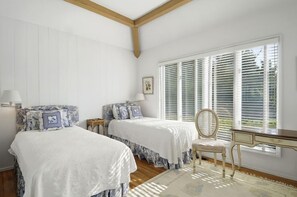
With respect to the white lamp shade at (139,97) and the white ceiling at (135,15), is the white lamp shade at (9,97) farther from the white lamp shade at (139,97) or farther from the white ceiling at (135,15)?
the white lamp shade at (139,97)

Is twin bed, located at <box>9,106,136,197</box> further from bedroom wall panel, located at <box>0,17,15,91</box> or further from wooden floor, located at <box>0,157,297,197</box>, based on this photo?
bedroom wall panel, located at <box>0,17,15,91</box>

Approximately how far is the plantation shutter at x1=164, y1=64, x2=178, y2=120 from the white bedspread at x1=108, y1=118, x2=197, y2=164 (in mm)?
1014

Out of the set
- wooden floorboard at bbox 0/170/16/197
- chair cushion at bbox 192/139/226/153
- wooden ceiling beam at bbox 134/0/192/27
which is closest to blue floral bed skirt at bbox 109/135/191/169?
chair cushion at bbox 192/139/226/153

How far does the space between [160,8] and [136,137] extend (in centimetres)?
275

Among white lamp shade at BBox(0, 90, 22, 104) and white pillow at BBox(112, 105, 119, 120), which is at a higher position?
white lamp shade at BBox(0, 90, 22, 104)

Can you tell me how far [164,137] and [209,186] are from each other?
0.99 meters

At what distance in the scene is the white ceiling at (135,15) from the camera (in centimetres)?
292

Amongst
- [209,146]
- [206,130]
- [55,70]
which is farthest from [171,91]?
[55,70]

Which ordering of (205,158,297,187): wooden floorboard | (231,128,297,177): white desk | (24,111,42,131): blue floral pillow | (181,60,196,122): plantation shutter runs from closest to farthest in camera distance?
(231,128,297,177): white desk < (205,158,297,187): wooden floorboard < (24,111,42,131): blue floral pillow < (181,60,196,122): plantation shutter

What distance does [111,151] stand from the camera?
1.89 metres

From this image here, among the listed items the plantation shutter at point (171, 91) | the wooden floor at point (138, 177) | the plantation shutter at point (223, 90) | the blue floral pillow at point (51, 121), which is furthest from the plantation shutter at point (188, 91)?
the blue floral pillow at point (51, 121)

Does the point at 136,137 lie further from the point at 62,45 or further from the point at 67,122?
the point at 62,45

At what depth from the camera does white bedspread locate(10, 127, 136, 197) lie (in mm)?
1447

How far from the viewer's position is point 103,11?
11.8 ft
